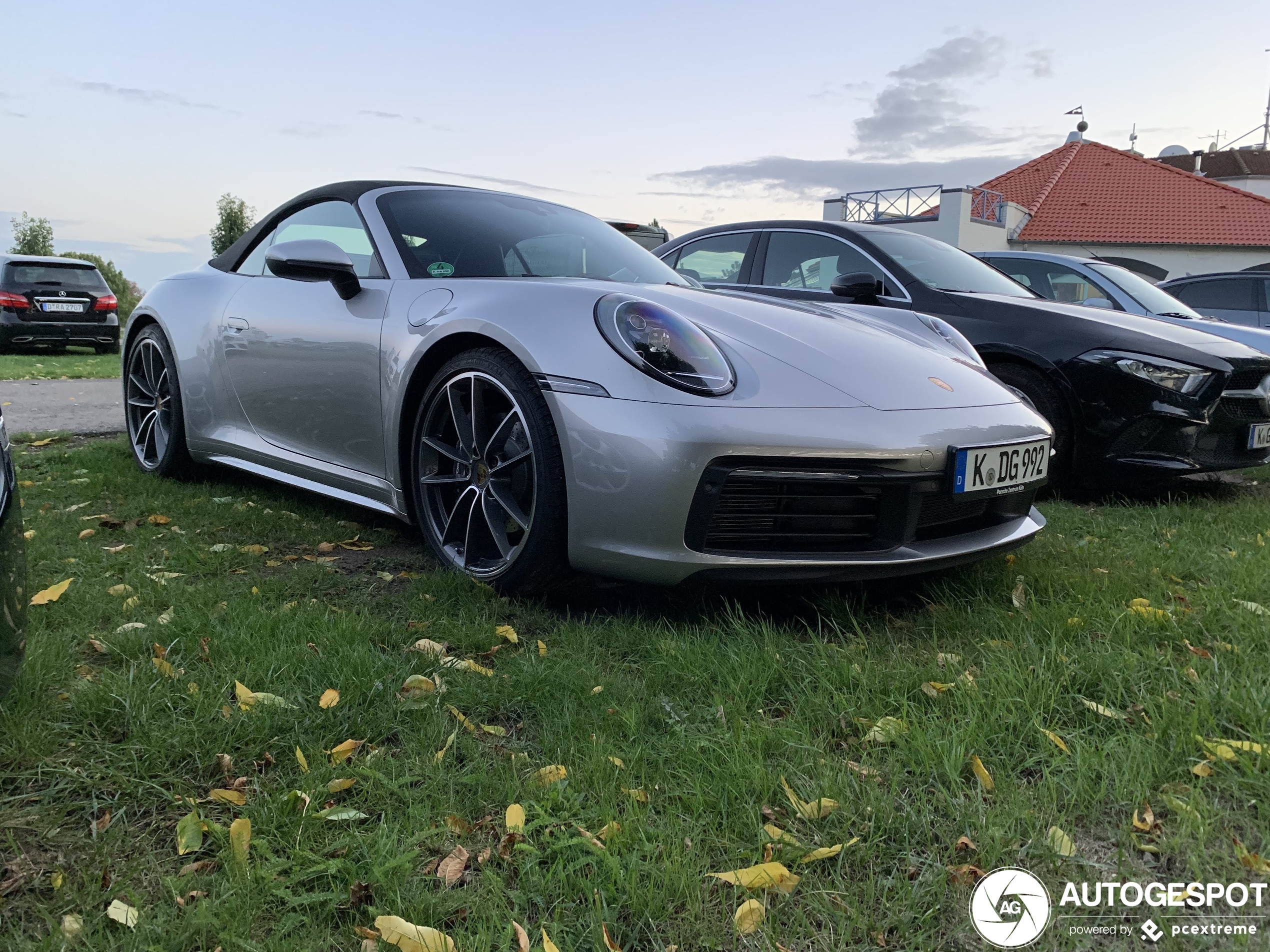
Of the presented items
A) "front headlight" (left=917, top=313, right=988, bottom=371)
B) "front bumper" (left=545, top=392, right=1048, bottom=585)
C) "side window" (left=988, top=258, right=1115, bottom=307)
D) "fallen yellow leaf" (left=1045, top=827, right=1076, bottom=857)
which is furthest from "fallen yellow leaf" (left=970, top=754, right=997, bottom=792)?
"side window" (left=988, top=258, right=1115, bottom=307)

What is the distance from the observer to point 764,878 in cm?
148

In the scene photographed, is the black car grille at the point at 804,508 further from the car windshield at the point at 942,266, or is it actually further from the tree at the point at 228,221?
the tree at the point at 228,221

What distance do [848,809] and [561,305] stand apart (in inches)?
62.0

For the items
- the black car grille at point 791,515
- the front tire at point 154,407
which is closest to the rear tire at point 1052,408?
the black car grille at point 791,515

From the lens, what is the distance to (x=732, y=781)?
5.66 ft

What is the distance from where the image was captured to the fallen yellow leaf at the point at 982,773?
1712 millimetres

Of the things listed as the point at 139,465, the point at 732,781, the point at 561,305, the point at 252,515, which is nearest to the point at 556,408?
the point at 561,305

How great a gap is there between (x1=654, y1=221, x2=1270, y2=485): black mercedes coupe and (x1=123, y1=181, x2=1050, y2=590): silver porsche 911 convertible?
87cm

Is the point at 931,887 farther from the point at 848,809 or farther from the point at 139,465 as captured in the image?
the point at 139,465

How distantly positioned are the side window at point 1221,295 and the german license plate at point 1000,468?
23.1 ft

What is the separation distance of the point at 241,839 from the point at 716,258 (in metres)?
4.74

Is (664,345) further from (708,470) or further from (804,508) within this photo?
(804,508)

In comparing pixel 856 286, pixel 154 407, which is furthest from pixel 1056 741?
pixel 154 407

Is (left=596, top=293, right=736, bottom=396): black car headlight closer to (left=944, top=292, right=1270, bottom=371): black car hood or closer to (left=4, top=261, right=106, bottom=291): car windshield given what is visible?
(left=944, top=292, right=1270, bottom=371): black car hood
